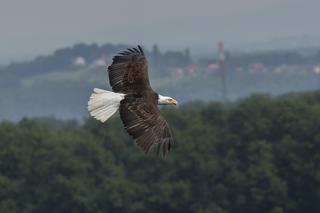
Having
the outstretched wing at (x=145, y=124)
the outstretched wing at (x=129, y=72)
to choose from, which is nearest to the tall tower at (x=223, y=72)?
the outstretched wing at (x=129, y=72)

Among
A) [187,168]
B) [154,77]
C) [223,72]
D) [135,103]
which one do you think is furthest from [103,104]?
[154,77]

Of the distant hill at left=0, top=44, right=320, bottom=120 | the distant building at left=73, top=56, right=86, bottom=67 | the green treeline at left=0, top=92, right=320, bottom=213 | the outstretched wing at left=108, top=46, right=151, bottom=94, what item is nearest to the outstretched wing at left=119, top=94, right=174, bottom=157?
the outstretched wing at left=108, top=46, right=151, bottom=94

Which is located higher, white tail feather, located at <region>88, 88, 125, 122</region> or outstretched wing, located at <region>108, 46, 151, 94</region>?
outstretched wing, located at <region>108, 46, 151, 94</region>

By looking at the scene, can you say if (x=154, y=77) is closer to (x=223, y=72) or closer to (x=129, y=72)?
(x=223, y=72)

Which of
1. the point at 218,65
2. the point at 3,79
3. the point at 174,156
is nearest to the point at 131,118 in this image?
the point at 174,156

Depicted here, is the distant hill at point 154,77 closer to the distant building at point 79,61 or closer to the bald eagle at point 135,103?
the distant building at point 79,61

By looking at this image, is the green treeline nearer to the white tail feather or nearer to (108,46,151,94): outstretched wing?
(108,46,151,94): outstretched wing

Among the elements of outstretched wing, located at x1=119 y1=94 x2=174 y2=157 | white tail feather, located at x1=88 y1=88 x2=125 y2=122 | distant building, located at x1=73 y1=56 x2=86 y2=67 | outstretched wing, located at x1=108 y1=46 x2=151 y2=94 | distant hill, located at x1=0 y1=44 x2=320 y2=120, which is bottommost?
distant hill, located at x1=0 y1=44 x2=320 y2=120
